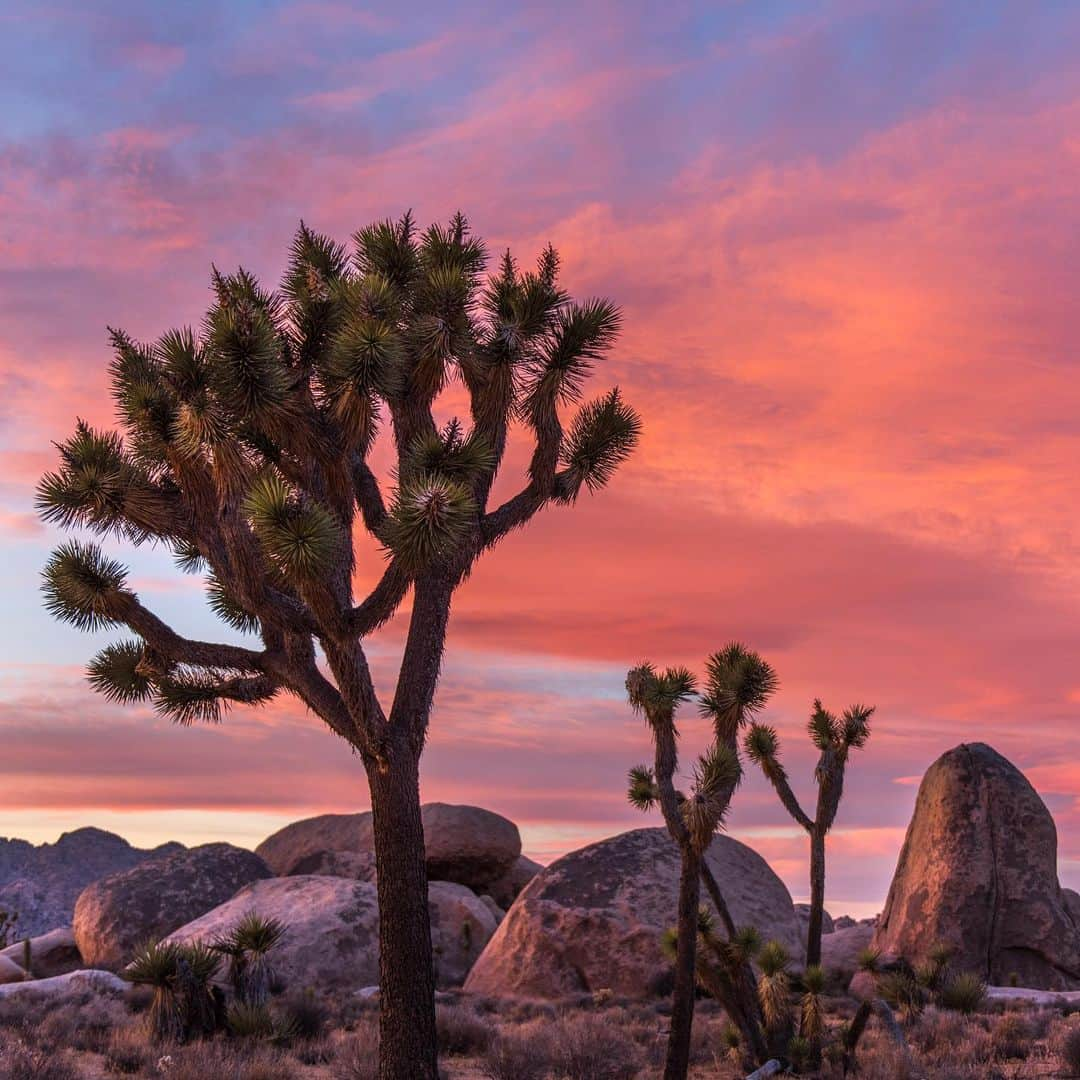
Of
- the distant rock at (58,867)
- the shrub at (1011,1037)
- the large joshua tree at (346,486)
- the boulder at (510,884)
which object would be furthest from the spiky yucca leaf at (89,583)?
the distant rock at (58,867)

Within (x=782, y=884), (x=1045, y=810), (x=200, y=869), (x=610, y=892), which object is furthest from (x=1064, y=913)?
(x=200, y=869)

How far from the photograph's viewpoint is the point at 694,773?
1328cm

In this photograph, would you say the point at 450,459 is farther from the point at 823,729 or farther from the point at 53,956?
the point at 53,956

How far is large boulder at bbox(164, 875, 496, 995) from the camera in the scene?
22.7 meters

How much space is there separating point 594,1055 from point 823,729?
524cm

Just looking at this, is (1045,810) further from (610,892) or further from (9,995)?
(9,995)

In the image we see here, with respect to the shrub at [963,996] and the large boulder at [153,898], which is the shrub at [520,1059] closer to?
the shrub at [963,996]

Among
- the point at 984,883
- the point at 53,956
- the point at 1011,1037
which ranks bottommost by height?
the point at 53,956


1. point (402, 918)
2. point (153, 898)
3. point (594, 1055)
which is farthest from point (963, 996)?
point (153, 898)

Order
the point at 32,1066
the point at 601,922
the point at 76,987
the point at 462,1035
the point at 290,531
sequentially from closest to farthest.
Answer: the point at 290,531 → the point at 32,1066 → the point at 462,1035 → the point at 76,987 → the point at 601,922

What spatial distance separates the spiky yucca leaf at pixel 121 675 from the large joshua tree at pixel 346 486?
0.37 meters

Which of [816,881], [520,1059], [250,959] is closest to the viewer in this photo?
[520,1059]

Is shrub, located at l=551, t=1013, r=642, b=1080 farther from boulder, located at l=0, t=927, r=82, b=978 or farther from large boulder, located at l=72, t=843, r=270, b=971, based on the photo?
boulder, located at l=0, t=927, r=82, b=978

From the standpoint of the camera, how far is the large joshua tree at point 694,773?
42.8 feet
